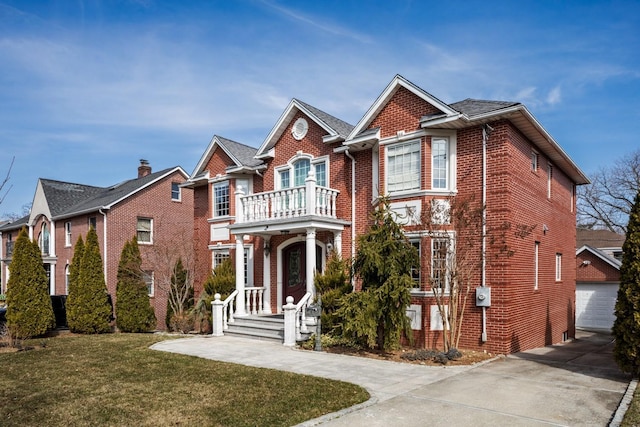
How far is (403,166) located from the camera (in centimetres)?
1377

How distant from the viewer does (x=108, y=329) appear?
1842 centimetres

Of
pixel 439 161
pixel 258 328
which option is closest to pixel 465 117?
pixel 439 161

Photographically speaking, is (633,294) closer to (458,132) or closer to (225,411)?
(458,132)

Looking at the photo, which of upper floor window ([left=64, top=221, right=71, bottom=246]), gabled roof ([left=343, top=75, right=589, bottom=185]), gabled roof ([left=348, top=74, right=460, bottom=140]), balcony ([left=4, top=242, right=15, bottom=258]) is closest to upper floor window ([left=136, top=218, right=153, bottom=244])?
upper floor window ([left=64, top=221, right=71, bottom=246])

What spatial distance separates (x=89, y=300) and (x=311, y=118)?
35.5 feet

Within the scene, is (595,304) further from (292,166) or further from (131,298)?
(131,298)

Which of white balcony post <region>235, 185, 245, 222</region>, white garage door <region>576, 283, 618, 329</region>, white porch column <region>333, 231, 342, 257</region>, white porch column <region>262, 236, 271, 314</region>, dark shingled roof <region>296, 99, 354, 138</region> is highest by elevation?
dark shingled roof <region>296, 99, 354, 138</region>

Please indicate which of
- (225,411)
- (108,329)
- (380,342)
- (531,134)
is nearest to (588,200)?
(531,134)

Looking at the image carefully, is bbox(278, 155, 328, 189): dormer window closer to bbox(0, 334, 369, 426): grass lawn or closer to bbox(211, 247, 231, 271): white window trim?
bbox(211, 247, 231, 271): white window trim

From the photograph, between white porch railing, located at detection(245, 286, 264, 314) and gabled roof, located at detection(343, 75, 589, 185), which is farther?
white porch railing, located at detection(245, 286, 264, 314)

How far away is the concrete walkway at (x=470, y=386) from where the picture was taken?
6.78 metres

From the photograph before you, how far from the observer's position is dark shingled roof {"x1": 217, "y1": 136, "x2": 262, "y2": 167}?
60.7 feet

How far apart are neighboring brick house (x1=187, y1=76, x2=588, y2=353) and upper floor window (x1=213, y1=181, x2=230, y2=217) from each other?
6 centimetres

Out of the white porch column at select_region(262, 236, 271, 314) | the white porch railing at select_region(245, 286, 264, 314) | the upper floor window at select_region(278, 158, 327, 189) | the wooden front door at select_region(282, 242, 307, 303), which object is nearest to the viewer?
the upper floor window at select_region(278, 158, 327, 189)
